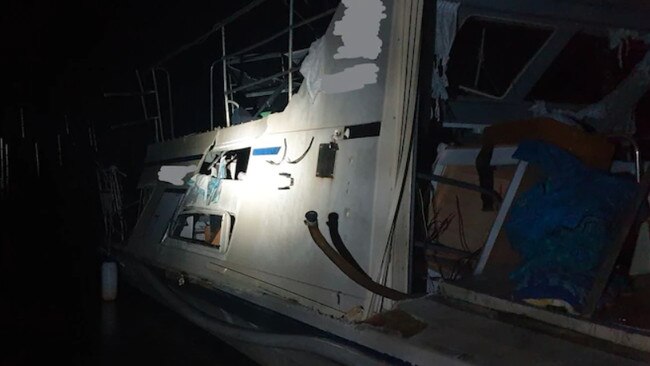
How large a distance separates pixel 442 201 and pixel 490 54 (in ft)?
5.44

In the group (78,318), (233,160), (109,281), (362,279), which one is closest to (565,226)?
(362,279)

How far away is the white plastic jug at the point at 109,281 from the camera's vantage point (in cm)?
702

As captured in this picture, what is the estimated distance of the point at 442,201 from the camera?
424cm

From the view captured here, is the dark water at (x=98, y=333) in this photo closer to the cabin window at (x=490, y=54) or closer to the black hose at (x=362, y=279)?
the black hose at (x=362, y=279)

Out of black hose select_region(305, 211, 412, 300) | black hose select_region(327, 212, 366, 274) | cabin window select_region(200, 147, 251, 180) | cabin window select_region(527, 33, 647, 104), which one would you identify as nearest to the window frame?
cabin window select_region(200, 147, 251, 180)

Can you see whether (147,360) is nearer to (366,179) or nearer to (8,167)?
(366,179)

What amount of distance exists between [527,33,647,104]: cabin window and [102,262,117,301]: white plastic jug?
548cm

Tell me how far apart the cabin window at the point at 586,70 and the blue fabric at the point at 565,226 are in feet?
6.94

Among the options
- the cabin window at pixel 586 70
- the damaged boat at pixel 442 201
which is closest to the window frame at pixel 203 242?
the damaged boat at pixel 442 201

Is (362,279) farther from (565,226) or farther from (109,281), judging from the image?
(109,281)

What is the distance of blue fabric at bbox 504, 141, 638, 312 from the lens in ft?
9.20

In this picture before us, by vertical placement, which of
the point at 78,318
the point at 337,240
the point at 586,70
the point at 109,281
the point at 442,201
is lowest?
the point at 78,318

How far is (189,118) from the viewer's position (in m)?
9.78

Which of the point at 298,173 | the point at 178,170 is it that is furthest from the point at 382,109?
the point at 178,170
